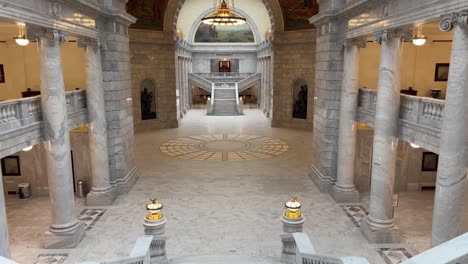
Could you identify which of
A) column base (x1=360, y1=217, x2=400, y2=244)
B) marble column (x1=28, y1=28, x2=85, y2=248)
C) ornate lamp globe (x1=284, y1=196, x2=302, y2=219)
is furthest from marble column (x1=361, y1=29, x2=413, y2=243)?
marble column (x1=28, y1=28, x2=85, y2=248)

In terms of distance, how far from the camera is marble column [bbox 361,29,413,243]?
9273 millimetres

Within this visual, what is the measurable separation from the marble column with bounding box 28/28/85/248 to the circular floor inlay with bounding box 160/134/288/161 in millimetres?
9116

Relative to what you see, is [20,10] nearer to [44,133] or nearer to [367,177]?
[44,133]

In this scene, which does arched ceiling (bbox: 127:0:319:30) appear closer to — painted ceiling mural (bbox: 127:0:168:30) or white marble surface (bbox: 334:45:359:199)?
painted ceiling mural (bbox: 127:0:168:30)

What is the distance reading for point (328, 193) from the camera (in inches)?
539

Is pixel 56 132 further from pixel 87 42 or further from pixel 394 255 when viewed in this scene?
pixel 394 255

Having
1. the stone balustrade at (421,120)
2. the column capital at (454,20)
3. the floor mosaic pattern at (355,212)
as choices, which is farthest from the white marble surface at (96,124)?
the column capital at (454,20)

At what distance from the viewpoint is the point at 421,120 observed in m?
8.75

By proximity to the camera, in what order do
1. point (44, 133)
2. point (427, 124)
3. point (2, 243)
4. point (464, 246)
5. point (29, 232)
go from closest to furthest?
point (464, 246) → point (2, 243) → point (427, 124) → point (44, 133) → point (29, 232)

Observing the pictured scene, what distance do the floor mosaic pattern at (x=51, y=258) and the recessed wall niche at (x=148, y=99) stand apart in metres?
17.4

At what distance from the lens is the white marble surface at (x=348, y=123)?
1202 centimetres

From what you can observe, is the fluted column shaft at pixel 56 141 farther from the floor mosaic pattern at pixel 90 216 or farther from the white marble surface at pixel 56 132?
the floor mosaic pattern at pixel 90 216

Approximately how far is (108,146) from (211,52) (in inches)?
1285

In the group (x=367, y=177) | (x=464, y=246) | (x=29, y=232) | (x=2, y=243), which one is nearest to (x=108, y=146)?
(x=29, y=232)
